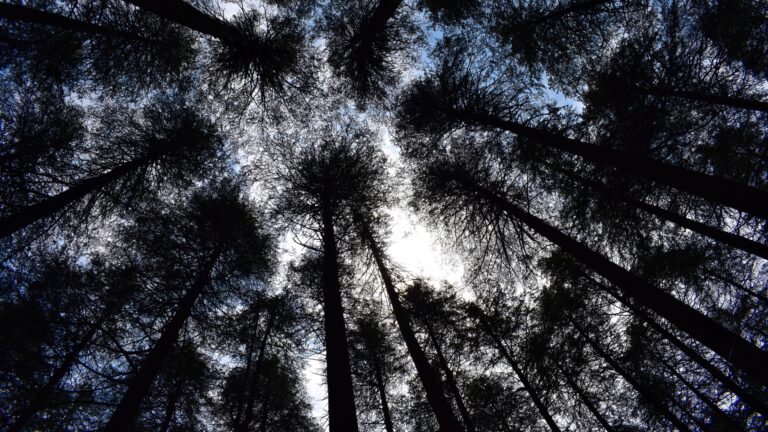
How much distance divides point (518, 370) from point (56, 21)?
1490 centimetres

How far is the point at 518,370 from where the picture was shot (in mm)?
9664

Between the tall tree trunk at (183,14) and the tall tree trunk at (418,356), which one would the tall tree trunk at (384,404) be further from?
the tall tree trunk at (183,14)

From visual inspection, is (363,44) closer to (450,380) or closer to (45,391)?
(450,380)

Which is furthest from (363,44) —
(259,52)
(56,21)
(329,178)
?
(56,21)

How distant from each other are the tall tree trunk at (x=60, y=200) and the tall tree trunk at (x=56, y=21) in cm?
321

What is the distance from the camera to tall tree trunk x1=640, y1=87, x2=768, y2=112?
7559 mm

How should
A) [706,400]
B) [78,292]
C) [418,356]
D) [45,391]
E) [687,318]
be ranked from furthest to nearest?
[706,400], [78,292], [418,356], [45,391], [687,318]

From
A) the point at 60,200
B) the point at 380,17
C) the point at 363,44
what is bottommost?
the point at 60,200

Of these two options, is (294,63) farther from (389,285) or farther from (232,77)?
(389,285)

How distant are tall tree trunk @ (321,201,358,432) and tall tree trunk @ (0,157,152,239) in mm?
5852

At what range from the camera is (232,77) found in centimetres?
844

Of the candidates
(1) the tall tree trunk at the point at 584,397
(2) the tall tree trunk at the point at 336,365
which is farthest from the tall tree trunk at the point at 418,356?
(1) the tall tree trunk at the point at 584,397

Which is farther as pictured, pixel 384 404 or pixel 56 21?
pixel 384 404

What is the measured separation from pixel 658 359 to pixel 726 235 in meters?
6.05
